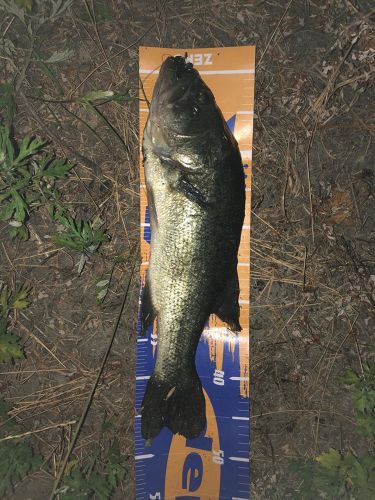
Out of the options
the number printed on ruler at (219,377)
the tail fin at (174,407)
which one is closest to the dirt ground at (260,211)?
the number printed on ruler at (219,377)

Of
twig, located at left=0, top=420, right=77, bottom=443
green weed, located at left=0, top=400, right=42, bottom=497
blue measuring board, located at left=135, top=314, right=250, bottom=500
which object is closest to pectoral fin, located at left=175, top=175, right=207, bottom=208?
blue measuring board, located at left=135, top=314, right=250, bottom=500

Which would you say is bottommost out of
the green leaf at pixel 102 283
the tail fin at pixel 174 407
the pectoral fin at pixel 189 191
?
the tail fin at pixel 174 407

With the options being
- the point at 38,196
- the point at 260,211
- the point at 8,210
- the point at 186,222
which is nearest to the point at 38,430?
the point at 8,210

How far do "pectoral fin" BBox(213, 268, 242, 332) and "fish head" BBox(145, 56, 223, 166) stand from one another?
2.93 ft

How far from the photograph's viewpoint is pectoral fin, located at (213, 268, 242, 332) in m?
2.66

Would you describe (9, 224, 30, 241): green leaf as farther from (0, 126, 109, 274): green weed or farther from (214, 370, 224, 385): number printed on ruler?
(214, 370, 224, 385): number printed on ruler

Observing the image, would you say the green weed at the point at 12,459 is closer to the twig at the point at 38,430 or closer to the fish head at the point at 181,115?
the twig at the point at 38,430

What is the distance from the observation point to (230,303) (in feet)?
8.78

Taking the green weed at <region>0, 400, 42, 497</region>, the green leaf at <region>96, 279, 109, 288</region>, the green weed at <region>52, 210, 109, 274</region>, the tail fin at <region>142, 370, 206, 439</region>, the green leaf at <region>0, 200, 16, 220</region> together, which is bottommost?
the green weed at <region>0, 400, 42, 497</region>

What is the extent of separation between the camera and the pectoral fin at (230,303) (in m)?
2.66

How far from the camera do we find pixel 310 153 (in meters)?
3.01

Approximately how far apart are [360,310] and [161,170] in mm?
1931

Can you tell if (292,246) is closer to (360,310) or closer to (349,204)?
(349,204)

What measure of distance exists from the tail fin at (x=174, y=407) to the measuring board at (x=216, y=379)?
22 cm
